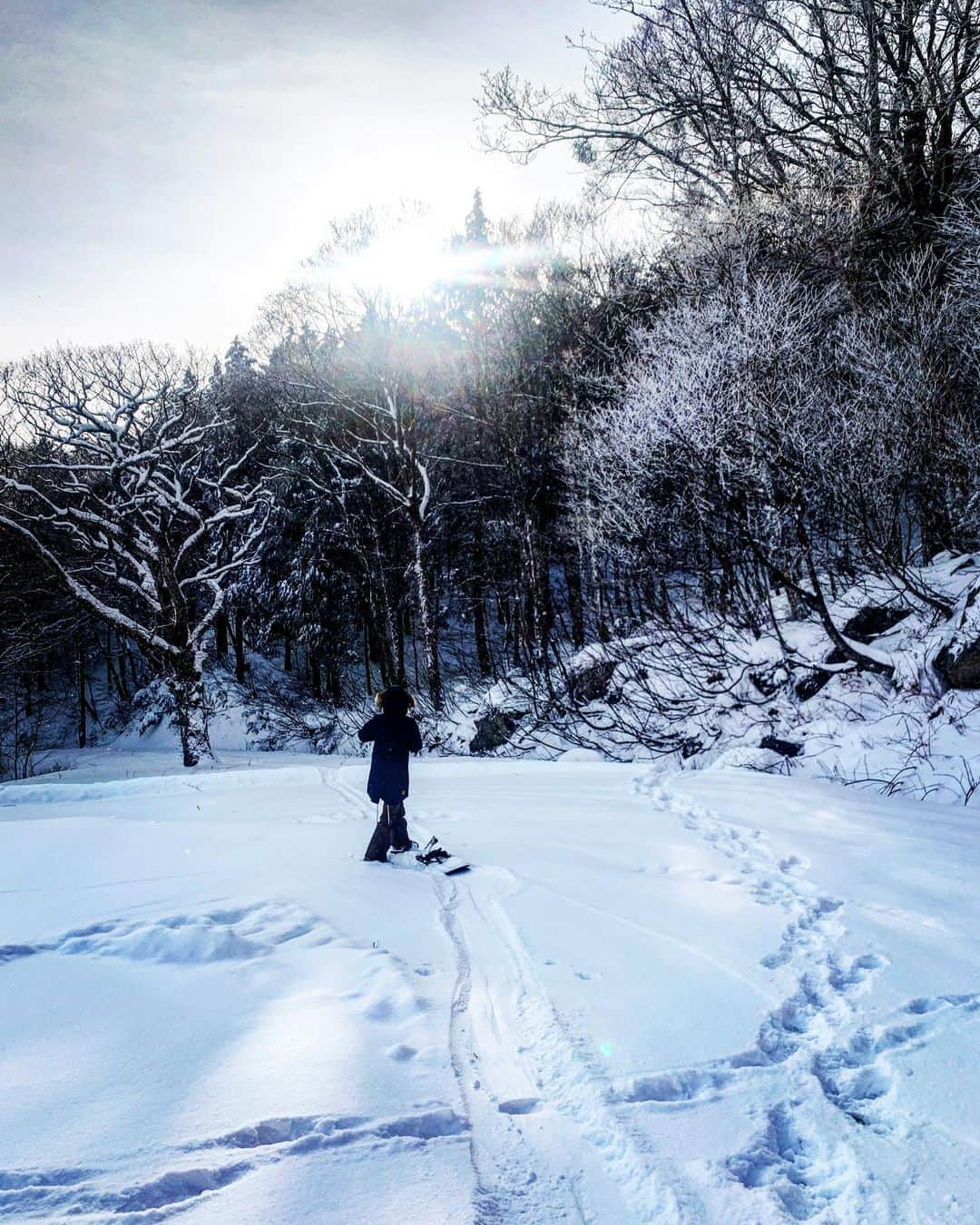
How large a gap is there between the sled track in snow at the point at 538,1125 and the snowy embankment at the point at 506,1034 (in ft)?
0.03

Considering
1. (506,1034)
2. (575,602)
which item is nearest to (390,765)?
(506,1034)

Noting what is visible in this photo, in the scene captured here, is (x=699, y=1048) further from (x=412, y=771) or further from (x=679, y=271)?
(x=679, y=271)

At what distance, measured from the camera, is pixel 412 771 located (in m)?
12.2

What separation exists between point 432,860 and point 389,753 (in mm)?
1208

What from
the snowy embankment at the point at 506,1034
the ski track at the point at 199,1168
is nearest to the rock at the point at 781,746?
the snowy embankment at the point at 506,1034

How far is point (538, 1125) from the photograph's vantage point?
248 centimetres

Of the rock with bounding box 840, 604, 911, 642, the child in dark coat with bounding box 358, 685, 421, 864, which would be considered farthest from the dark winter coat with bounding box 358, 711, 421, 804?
the rock with bounding box 840, 604, 911, 642

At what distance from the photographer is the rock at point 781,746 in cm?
955

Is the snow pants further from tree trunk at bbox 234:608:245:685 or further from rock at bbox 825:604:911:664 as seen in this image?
tree trunk at bbox 234:608:245:685

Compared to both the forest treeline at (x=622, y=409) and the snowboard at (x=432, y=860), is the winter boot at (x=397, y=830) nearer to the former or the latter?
the snowboard at (x=432, y=860)

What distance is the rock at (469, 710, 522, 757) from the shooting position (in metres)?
15.2

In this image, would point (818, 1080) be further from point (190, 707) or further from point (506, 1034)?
point (190, 707)

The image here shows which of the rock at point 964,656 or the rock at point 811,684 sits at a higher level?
the rock at point 964,656

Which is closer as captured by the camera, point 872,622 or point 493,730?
point 872,622
